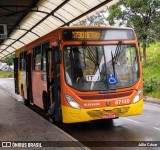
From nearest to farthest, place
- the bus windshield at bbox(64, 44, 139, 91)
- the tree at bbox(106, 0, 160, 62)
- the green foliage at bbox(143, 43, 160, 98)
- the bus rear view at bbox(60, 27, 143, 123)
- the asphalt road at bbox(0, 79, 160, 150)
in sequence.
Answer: the asphalt road at bbox(0, 79, 160, 150) → the bus rear view at bbox(60, 27, 143, 123) → the bus windshield at bbox(64, 44, 139, 91) → the green foliage at bbox(143, 43, 160, 98) → the tree at bbox(106, 0, 160, 62)

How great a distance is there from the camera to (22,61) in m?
19.3

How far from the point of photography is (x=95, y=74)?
10.9m

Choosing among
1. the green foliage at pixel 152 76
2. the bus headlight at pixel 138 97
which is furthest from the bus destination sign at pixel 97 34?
the green foliage at pixel 152 76

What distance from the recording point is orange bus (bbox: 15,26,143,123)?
1074 cm

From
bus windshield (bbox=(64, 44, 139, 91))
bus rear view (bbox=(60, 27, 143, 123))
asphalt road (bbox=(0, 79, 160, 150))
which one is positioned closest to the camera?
asphalt road (bbox=(0, 79, 160, 150))

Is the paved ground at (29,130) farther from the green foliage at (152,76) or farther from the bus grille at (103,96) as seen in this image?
the green foliage at (152,76)

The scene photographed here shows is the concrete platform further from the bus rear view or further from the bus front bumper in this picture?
the bus rear view

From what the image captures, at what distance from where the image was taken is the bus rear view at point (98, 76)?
10.7m

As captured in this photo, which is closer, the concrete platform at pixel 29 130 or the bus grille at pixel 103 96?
the concrete platform at pixel 29 130

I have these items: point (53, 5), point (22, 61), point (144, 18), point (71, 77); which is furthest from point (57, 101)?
point (144, 18)

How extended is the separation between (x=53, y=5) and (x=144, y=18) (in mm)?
12953

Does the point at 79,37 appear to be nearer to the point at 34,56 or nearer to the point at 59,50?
the point at 59,50

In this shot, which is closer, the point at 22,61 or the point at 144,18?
the point at 22,61

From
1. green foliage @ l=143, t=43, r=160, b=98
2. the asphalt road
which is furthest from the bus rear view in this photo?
green foliage @ l=143, t=43, r=160, b=98
